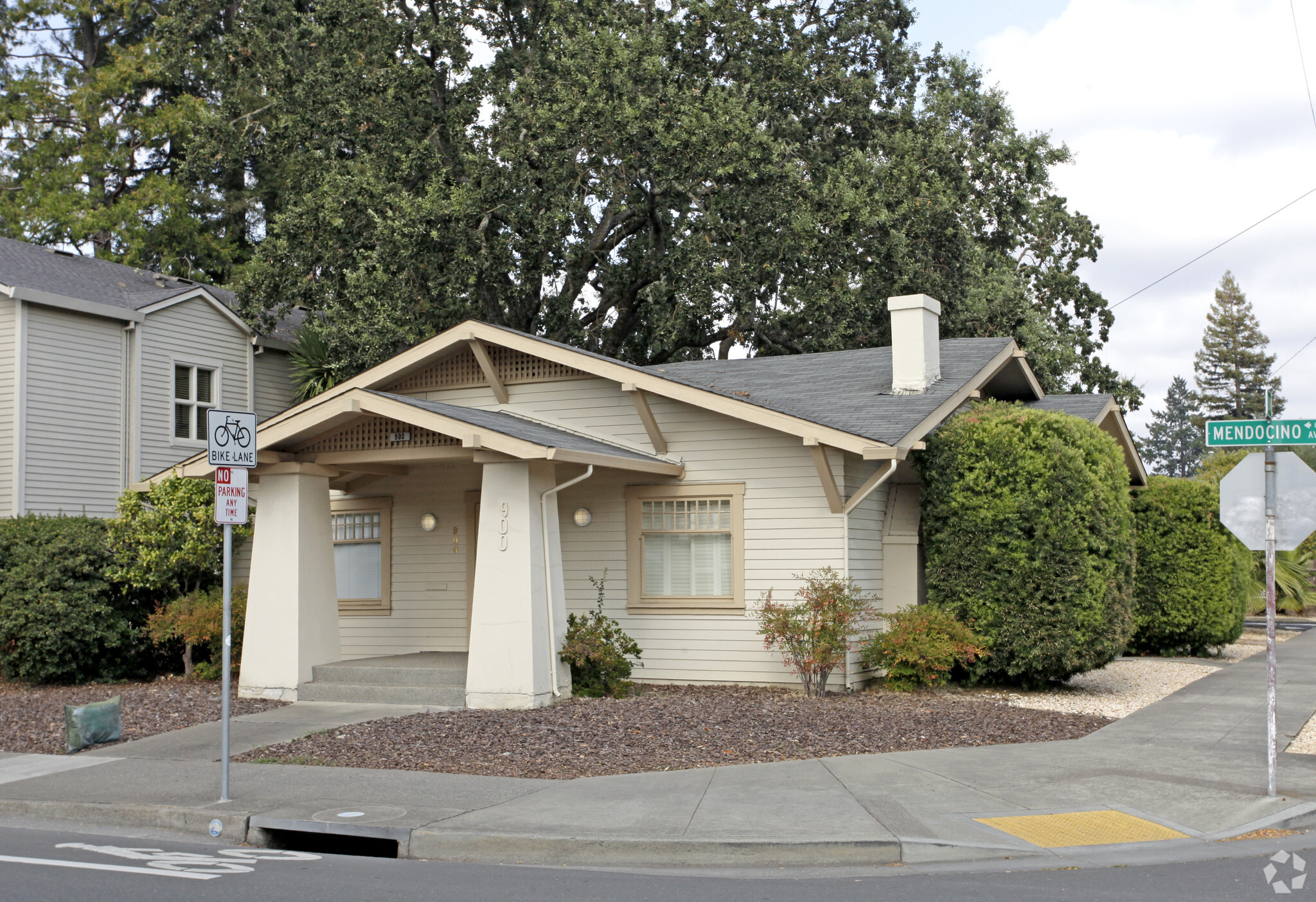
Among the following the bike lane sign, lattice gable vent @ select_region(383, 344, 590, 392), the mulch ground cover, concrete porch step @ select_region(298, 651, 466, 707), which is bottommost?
the mulch ground cover

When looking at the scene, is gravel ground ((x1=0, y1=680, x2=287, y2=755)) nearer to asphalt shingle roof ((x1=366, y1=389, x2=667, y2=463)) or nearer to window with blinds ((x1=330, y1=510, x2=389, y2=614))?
window with blinds ((x1=330, y1=510, x2=389, y2=614))

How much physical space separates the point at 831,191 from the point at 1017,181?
21.5 ft

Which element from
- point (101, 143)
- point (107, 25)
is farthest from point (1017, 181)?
point (107, 25)

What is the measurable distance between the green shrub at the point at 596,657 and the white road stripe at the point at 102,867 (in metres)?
6.20

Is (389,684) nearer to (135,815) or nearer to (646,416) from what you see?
(646,416)

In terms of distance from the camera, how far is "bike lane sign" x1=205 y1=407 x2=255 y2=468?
8688 mm

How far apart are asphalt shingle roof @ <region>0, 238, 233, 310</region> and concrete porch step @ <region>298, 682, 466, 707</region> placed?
1073 cm

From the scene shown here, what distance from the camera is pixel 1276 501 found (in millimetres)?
8938

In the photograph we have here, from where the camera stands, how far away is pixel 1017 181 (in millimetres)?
28141

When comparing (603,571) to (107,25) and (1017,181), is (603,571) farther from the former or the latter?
(107,25)

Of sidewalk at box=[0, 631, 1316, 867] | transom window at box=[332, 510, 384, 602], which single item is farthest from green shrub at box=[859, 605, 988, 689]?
transom window at box=[332, 510, 384, 602]

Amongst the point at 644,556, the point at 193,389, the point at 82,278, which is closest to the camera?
the point at 644,556

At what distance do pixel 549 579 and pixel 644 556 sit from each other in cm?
220

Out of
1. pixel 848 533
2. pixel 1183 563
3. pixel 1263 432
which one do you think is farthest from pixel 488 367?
pixel 1183 563
